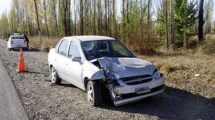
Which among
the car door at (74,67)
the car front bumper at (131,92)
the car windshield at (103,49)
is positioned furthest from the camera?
the car windshield at (103,49)

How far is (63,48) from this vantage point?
10.5m

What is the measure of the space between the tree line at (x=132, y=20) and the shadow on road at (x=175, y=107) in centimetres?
873

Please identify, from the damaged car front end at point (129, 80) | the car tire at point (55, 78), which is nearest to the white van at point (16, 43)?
the car tire at point (55, 78)

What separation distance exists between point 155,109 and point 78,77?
90.5 inches

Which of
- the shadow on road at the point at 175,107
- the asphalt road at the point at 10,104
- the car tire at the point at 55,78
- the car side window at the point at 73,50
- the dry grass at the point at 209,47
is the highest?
the car side window at the point at 73,50

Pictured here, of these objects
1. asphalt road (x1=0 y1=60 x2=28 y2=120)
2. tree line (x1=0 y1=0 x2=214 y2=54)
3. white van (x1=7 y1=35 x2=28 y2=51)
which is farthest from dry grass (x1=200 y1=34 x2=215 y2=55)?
white van (x1=7 y1=35 x2=28 y2=51)

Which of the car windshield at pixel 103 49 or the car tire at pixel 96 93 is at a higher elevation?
the car windshield at pixel 103 49

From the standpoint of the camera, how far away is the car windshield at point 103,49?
906 centimetres

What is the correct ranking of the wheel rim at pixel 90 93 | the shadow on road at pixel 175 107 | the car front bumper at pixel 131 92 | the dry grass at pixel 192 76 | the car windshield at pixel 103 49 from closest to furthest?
the shadow on road at pixel 175 107 → the car front bumper at pixel 131 92 → the wheel rim at pixel 90 93 → the car windshield at pixel 103 49 → the dry grass at pixel 192 76

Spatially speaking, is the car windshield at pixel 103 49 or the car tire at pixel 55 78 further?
the car tire at pixel 55 78

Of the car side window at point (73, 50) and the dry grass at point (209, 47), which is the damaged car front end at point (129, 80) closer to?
the car side window at point (73, 50)

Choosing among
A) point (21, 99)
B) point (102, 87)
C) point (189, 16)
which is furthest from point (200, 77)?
point (189, 16)

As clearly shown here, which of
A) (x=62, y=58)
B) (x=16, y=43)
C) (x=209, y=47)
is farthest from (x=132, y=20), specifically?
(x=16, y=43)

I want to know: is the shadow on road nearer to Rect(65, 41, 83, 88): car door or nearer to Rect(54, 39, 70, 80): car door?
Rect(65, 41, 83, 88): car door
